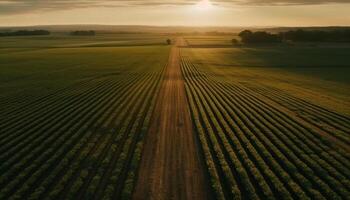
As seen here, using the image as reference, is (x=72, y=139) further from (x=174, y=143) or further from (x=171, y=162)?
(x=171, y=162)

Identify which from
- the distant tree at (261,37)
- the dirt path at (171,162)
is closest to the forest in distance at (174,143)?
the dirt path at (171,162)

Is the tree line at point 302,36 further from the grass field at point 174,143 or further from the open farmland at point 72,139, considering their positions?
the open farmland at point 72,139

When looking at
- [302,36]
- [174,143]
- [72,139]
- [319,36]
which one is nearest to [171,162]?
[174,143]

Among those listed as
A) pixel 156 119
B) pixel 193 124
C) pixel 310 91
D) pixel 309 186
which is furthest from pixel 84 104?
pixel 310 91

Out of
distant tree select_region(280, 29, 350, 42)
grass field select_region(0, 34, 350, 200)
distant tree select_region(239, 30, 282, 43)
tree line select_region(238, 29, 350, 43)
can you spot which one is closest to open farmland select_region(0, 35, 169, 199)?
grass field select_region(0, 34, 350, 200)

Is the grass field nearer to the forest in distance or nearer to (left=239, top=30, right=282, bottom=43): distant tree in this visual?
the forest in distance
